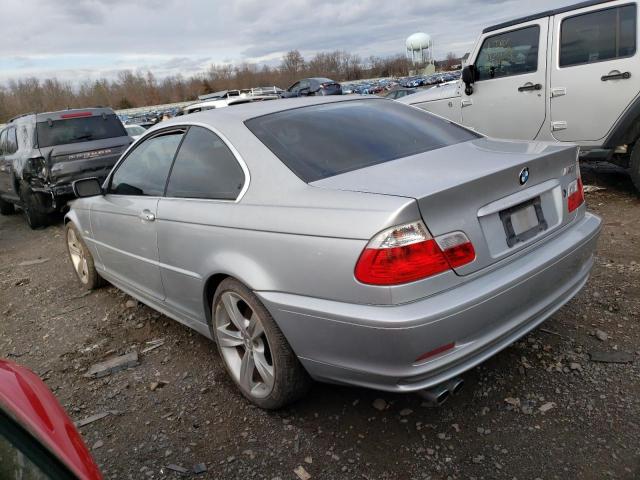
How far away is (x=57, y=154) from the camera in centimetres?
817

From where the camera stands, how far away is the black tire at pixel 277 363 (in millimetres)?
2498

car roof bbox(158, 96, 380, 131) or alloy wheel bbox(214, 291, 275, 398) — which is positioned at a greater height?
car roof bbox(158, 96, 380, 131)

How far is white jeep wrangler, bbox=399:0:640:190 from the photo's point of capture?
5441 mm

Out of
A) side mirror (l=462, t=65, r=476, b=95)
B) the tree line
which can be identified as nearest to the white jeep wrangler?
side mirror (l=462, t=65, r=476, b=95)

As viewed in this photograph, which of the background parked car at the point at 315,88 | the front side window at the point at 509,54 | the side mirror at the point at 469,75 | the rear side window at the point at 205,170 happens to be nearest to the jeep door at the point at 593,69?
the front side window at the point at 509,54

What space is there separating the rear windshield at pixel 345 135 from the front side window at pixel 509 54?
3.44 m

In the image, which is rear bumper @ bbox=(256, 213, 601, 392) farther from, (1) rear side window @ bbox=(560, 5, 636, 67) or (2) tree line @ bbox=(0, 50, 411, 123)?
(2) tree line @ bbox=(0, 50, 411, 123)

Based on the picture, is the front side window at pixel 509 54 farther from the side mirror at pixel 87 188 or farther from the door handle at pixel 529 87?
the side mirror at pixel 87 188

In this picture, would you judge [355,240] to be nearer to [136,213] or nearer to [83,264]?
[136,213]

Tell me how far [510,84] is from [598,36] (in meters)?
1.03

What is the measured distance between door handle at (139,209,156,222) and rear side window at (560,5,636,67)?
4.88 m

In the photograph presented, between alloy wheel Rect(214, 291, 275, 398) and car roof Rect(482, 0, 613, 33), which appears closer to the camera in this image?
alloy wheel Rect(214, 291, 275, 398)

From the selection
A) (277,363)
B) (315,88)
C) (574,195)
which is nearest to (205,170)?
(277,363)

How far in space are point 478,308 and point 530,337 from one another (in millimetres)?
1274
